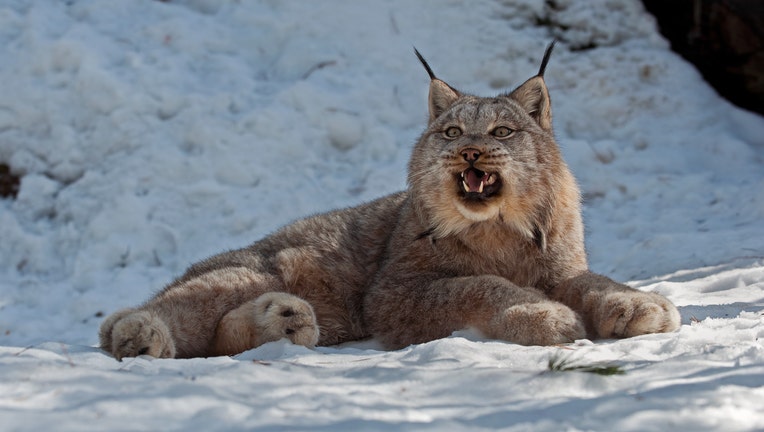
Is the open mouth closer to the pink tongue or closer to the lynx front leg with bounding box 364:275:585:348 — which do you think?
the pink tongue

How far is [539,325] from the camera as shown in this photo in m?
3.96

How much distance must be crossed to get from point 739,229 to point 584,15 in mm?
3772

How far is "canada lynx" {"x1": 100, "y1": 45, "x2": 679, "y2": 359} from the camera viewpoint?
161 inches

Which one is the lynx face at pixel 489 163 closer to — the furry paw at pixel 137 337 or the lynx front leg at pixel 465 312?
the lynx front leg at pixel 465 312

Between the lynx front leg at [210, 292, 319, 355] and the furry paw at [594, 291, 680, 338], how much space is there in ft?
4.64

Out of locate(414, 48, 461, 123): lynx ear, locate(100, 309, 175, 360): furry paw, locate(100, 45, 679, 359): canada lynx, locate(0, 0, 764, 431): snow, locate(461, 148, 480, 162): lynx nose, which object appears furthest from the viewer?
locate(0, 0, 764, 431): snow

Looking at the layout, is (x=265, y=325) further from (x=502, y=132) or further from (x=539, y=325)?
(x=502, y=132)

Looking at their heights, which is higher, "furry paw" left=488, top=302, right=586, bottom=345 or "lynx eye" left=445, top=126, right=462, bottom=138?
"lynx eye" left=445, top=126, right=462, bottom=138

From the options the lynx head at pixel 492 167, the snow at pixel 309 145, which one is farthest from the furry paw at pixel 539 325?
the lynx head at pixel 492 167

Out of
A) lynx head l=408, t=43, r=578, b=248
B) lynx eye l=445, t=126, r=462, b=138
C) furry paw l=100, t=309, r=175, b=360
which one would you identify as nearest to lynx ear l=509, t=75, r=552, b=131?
lynx head l=408, t=43, r=578, b=248

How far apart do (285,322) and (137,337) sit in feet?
2.35

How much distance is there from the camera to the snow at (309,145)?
5.66 m

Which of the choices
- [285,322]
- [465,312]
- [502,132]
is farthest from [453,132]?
[285,322]

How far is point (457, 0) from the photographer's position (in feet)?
32.6
